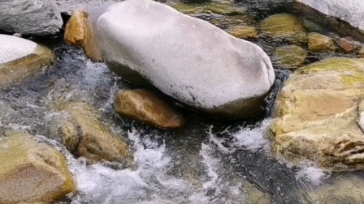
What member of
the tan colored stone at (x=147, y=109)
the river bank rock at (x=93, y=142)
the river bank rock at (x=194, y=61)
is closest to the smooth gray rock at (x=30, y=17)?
the river bank rock at (x=194, y=61)

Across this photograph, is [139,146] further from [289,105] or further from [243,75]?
[289,105]

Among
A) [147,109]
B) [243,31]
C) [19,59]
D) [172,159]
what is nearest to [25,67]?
[19,59]

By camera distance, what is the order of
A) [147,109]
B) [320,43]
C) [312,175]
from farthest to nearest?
1. [320,43]
2. [147,109]
3. [312,175]

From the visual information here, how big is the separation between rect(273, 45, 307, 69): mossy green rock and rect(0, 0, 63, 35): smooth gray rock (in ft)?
8.84

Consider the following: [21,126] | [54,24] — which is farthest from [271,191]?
[54,24]

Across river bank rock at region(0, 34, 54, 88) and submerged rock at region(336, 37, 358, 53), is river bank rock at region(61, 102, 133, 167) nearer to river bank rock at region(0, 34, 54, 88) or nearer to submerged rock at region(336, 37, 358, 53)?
river bank rock at region(0, 34, 54, 88)

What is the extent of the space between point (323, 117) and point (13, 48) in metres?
3.43

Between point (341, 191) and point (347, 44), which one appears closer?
point (341, 191)

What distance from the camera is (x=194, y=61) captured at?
15.8 ft

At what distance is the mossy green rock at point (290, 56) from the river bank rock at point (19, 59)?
267 cm

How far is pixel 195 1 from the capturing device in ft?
23.3

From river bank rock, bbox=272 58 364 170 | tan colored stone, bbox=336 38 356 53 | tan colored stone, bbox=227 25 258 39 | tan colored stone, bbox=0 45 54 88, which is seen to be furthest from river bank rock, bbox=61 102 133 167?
tan colored stone, bbox=336 38 356 53

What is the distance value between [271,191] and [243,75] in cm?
113

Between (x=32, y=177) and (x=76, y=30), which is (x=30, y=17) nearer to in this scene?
(x=76, y=30)
